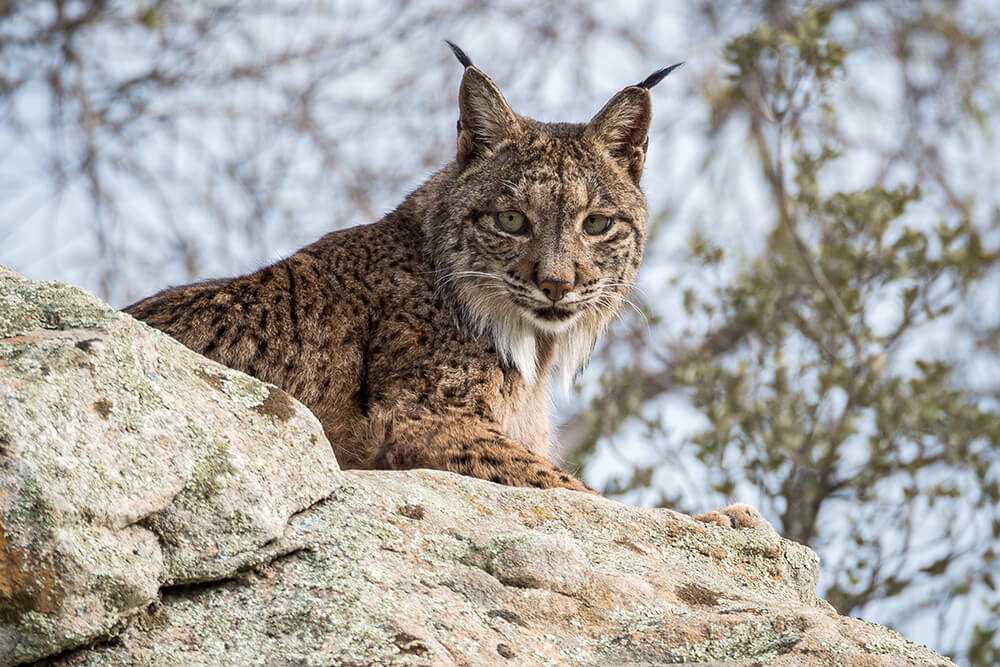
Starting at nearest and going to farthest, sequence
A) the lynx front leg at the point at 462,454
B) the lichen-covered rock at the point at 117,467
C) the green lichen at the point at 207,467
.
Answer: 1. the lichen-covered rock at the point at 117,467
2. the green lichen at the point at 207,467
3. the lynx front leg at the point at 462,454

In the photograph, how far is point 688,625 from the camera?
10.7 feet

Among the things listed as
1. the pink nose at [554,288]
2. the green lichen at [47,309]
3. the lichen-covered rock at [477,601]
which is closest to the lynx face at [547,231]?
the pink nose at [554,288]

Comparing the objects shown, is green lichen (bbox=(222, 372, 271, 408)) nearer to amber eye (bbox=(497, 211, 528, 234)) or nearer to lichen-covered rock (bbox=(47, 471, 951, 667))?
lichen-covered rock (bbox=(47, 471, 951, 667))

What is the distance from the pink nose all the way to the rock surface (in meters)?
1.79

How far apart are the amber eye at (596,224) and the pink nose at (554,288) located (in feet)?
1.27

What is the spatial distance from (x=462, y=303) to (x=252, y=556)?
2.60 m

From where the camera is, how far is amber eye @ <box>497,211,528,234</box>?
5.54 meters

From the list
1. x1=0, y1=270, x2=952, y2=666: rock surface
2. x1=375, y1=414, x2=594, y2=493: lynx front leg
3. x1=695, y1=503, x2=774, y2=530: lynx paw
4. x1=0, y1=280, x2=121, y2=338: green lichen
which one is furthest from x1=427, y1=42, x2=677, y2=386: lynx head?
x1=0, y1=280, x2=121, y2=338: green lichen

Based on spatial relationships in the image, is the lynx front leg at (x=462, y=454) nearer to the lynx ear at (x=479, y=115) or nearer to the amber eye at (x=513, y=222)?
the amber eye at (x=513, y=222)

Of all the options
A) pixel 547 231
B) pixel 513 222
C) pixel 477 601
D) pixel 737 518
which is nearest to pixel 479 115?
pixel 513 222

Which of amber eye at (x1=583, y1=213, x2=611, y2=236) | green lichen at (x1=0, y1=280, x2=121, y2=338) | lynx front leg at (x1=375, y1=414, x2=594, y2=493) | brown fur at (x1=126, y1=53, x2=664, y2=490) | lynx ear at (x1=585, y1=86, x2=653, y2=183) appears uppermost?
lynx ear at (x1=585, y1=86, x2=653, y2=183)

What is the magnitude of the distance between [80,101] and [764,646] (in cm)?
1080

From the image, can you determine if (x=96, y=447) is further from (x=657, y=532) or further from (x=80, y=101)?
(x=80, y=101)

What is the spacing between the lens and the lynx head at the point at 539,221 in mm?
5445
